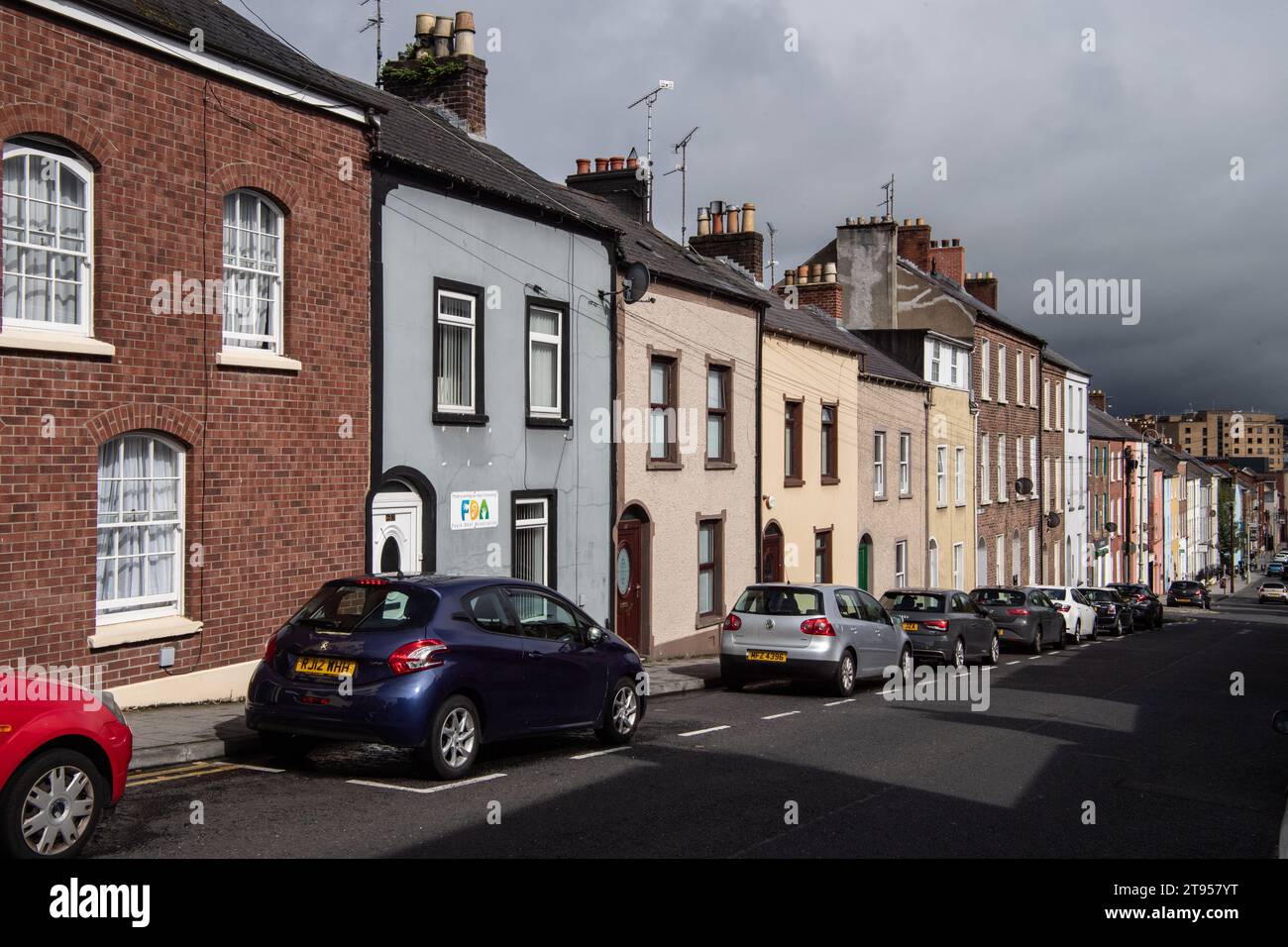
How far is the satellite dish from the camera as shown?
65.2 feet

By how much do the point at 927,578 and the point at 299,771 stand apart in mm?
28862

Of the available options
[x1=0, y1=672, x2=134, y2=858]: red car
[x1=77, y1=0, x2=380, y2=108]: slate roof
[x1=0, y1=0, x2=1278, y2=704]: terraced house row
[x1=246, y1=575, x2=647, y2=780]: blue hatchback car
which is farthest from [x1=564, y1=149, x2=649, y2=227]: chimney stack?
[x1=0, y1=672, x2=134, y2=858]: red car

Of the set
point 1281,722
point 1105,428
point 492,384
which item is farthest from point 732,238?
point 1105,428

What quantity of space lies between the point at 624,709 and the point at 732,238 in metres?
21.2

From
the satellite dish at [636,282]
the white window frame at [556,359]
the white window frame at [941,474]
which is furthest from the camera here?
the white window frame at [941,474]

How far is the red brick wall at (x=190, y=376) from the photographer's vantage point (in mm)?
10711

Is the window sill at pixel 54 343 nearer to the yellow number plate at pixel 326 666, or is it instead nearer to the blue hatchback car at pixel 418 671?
the blue hatchback car at pixel 418 671

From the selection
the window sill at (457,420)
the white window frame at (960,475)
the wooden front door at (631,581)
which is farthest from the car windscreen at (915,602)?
the white window frame at (960,475)

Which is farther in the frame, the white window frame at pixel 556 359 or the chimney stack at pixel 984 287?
the chimney stack at pixel 984 287

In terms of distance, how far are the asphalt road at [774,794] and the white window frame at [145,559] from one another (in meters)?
2.64

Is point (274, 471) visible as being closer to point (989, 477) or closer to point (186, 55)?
point (186, 55)

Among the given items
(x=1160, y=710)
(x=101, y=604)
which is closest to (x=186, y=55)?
(x=101, y=604)
